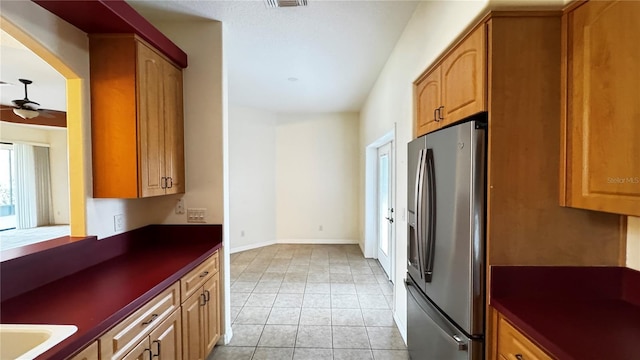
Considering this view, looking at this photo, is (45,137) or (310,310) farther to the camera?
(45,137)

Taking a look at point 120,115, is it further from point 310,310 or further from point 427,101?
point 310,310

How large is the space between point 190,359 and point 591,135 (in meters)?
2.57

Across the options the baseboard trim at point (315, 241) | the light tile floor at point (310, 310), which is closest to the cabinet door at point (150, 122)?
the light tile floor at point (310, 310)

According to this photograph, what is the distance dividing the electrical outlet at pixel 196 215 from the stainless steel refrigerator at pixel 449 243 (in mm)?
1776

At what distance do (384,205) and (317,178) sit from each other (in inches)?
74.2

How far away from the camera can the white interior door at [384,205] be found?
4199 millimetres

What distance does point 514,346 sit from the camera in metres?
1.18

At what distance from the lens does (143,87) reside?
1.92m

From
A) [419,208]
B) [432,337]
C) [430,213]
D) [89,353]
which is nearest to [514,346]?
[432,337]

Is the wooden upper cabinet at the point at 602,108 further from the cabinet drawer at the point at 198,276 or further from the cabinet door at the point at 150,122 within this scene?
the cabinet door at the point at 150,122

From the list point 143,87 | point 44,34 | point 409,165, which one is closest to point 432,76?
point 409,165

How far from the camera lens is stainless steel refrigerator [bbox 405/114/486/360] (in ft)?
4.50

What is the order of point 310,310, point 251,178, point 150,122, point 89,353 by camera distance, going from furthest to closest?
point 251,178
point 310,310
point 150,122
point 89,353

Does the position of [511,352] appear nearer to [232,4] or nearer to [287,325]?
[287,325]
